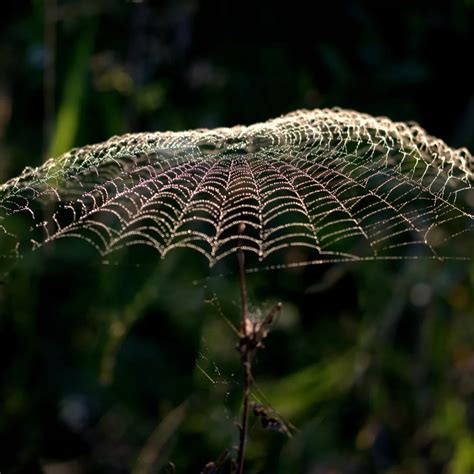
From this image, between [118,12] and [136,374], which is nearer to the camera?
[136,374]

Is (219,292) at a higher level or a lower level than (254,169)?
lower

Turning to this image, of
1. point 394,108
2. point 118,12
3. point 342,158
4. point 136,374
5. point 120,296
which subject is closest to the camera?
point 342,158

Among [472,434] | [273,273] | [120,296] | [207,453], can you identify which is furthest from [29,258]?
[472,434]

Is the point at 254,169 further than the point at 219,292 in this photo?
No

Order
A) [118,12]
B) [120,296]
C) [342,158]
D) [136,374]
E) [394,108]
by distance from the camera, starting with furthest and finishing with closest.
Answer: [118,12], [394,108], [136,374], [120,296], [342,158]

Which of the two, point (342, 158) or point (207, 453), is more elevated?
point (342, 158)

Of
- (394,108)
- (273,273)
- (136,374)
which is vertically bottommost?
(136,374)

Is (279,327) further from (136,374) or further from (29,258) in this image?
(29,258)

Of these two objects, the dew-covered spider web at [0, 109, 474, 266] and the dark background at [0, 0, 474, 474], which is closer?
the dew-covered spider web at [0, 109, 474, 266]
